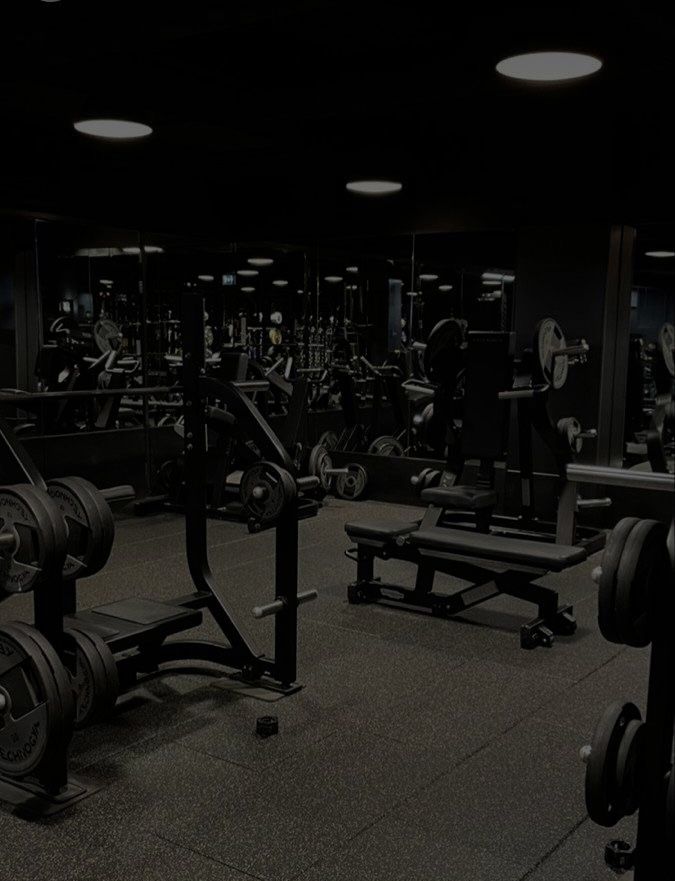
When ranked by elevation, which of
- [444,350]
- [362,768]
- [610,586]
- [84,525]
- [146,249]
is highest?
[146,249]

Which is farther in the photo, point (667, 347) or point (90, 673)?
point (667, 347)

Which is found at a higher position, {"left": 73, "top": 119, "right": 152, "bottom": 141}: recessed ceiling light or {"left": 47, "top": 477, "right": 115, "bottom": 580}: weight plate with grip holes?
{"left": 73, "top": 119, "right": 152, "bottom": 141}: recessed ceiling light

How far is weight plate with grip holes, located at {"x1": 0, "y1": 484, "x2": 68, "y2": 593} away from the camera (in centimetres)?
228

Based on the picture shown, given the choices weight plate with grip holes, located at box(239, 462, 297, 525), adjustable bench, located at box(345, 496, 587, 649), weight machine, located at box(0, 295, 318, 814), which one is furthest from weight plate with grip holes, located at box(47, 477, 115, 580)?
adjustable bench, located at box(345, 496, 587, 649)

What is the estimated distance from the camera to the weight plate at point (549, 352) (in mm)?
4637

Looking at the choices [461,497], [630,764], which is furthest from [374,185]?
[630,764]

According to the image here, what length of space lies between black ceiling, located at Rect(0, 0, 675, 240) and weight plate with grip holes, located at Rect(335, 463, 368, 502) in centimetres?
178

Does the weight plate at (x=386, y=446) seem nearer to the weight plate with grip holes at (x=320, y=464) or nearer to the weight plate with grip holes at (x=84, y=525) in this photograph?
the weight plate with grip holes at (x=320, y=464)

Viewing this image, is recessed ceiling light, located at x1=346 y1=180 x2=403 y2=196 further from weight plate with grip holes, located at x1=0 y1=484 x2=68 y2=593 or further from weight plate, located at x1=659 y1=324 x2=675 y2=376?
weight plate with grip holes, located at x1=0 y1=484 x2=68 y2=593

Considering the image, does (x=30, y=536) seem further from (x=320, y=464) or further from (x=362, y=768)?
(x=320, y=464)

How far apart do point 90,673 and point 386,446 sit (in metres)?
4.54

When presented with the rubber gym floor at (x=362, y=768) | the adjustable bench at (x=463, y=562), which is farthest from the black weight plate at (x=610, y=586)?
the adjustable bench at (x=463, y=562)

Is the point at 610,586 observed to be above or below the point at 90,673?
above

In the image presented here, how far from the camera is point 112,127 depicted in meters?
4.52
